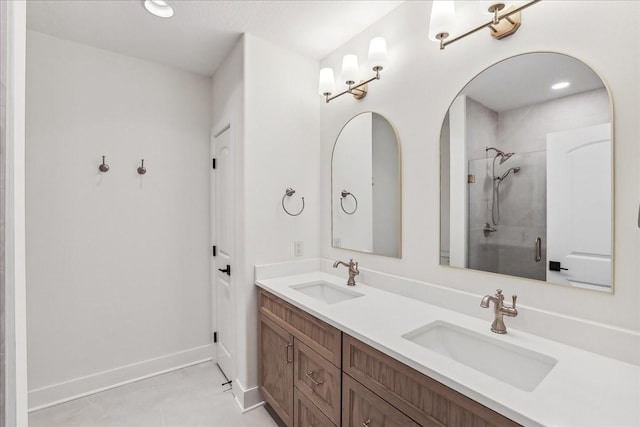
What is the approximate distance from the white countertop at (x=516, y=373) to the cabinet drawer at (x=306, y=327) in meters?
0.07

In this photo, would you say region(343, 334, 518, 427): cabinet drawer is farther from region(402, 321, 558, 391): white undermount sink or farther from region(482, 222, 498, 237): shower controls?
region(482, 222, 498, 237): shower controls

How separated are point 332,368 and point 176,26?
229 centimetres

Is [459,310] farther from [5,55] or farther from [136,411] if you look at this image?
[136,411]

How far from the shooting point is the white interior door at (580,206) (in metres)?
1.08

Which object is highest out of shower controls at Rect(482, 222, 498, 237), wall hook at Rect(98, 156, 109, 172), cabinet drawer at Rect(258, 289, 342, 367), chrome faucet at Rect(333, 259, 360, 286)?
wall hook at Rect(98, 156, 109, 172)

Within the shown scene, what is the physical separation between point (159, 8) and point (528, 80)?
2094 mm

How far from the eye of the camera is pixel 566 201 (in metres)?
1.17

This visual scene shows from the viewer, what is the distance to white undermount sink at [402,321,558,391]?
107cm

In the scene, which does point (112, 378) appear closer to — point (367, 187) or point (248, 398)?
point (248, 398)

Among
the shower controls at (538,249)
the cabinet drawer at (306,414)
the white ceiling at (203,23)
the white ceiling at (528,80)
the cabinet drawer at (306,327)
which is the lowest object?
the cabinet drawer at (306,414)

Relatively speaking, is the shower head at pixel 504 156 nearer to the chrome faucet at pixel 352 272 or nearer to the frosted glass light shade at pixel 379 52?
the frosted glass light shade at pixel 379 52

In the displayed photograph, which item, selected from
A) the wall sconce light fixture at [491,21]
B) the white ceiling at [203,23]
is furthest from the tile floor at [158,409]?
the white ceiling at [203,23]

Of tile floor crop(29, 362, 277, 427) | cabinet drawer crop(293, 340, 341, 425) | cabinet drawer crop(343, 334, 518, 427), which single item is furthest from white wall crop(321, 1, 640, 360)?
tile floor crop(29, 362, 277, 427)

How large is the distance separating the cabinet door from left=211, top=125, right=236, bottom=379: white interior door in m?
0.36
